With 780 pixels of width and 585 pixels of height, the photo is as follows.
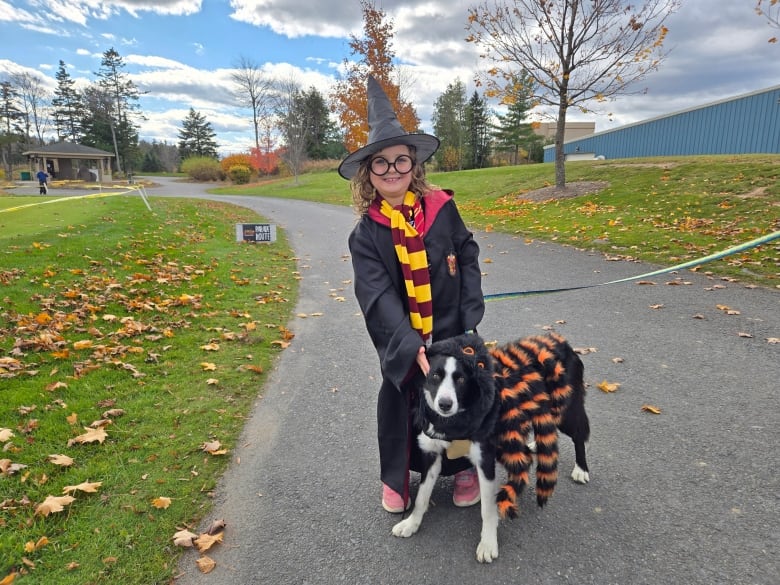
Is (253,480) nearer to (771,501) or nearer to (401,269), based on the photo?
(401,269)

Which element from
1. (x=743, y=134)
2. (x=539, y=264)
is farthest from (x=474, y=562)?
(x=743, y=134)

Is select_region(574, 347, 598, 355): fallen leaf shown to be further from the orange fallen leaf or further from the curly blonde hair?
the orange fallen leaf

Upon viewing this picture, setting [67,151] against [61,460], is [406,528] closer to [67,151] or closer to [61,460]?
[61,460]

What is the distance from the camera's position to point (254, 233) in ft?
42.1

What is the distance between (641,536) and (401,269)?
2.03 meters

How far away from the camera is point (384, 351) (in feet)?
8.43

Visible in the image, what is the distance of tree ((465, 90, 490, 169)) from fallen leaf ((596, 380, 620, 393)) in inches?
2334

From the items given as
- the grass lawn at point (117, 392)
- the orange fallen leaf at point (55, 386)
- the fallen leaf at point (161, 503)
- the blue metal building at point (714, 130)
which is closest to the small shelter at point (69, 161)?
the grass lawn at point (117, 392)

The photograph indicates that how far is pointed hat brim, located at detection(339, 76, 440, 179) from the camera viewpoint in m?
2.65

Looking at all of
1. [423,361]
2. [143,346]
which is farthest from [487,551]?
[143,346]

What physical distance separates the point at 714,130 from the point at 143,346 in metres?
26.7

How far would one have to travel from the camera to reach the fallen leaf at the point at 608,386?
14.1 ft

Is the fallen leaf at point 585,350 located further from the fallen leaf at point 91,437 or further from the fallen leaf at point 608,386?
the fallen leaf at point 91,437

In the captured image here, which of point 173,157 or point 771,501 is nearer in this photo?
point 771,501
